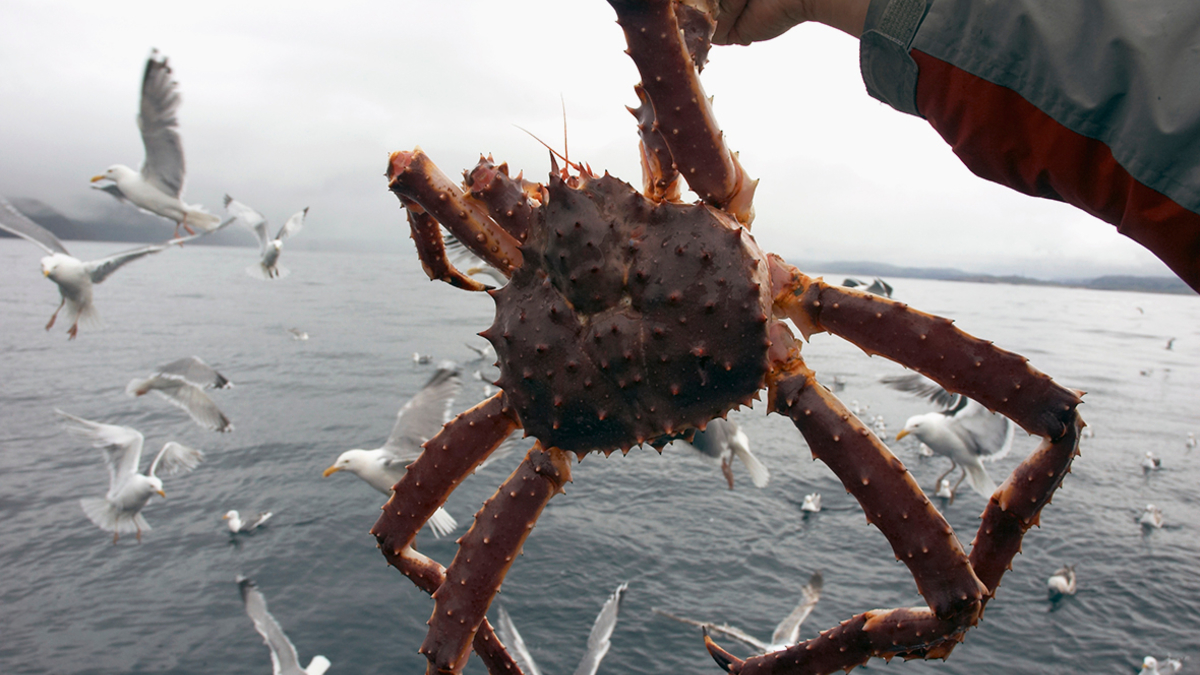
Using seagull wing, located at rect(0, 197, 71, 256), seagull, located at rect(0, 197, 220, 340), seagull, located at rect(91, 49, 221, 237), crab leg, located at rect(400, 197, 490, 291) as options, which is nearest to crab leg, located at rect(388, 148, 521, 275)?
crab leg, located at rect(400, 197, 490, 291)

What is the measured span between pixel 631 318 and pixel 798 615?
23.4 feet

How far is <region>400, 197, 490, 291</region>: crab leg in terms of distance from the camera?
85.1 inches

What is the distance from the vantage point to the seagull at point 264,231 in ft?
40.4

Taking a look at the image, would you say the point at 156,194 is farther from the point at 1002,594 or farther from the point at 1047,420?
the point at 1002,594

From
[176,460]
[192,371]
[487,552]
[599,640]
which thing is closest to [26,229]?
[192,371]

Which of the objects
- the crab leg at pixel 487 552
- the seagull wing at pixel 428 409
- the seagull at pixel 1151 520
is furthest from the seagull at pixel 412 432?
the seagull at pixel 1151 520

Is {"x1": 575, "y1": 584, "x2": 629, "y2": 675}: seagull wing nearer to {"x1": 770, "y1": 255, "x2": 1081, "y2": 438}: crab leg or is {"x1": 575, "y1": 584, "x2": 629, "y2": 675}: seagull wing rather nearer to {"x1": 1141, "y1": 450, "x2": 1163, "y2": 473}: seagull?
{"x1": 770, "y1": 255, "x2": 1081, "y2": 438}: crab leg

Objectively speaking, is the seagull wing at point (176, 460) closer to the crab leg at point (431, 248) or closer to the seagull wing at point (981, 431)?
the crab leg at point (431, 248)

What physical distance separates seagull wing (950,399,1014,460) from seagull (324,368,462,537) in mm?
7468

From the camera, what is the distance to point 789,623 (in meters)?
6.98

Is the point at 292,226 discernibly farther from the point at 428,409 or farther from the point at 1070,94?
the point at 1070,94

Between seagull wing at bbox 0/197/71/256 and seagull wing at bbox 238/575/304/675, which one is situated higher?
seagull wing at bbox 0/197/71/256

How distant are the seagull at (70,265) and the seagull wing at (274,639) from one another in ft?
15.4

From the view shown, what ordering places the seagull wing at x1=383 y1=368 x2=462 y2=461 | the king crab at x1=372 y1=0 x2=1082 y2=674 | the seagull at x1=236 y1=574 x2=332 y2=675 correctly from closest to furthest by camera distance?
the king crab at x1=372 y1=0 x2=1082 y2=674 < the seagull at x1=236 y1=574 x2=332 y2=675 < the seagull wing at x1=383 y1=368 x2=462 y2=461
